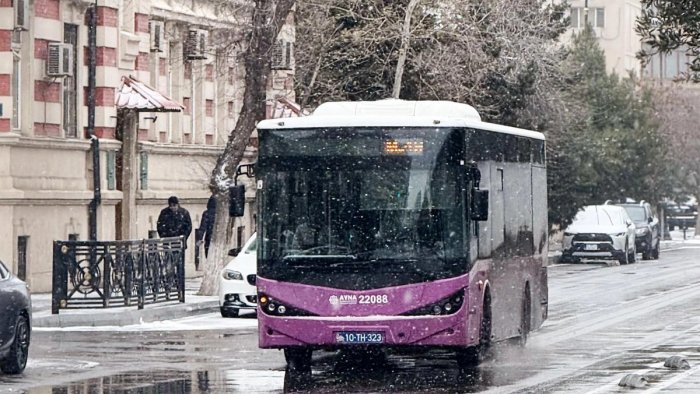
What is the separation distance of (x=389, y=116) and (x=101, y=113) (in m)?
17.8

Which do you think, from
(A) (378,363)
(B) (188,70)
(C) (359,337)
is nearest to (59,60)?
(B) (188,70)

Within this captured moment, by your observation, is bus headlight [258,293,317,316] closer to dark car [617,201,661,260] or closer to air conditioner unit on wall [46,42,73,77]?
air conditioner unit on wall [46,42,73,77]

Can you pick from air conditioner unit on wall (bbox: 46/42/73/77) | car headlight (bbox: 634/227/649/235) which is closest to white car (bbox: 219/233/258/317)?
air conditioner unit on wall (bbox: 46/42/73/77)

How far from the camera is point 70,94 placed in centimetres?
3559

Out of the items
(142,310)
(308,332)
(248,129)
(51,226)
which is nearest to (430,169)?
(308,332)

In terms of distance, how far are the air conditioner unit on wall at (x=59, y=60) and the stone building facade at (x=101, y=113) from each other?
2 centimetres

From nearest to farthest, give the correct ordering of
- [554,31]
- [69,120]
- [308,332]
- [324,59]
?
1. [308,332]
2. [69,120]
3. [324,59]
4. [554,31]

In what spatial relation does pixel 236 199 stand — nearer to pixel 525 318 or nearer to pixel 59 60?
pixel 525 318

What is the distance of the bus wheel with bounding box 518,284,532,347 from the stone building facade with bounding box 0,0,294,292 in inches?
479

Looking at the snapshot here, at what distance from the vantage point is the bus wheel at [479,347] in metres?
19.4

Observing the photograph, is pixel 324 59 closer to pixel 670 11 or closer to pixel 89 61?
pixel 89 61

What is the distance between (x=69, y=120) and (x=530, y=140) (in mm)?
14691

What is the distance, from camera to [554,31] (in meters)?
50.6

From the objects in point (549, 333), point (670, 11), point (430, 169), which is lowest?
point (549, 333)
